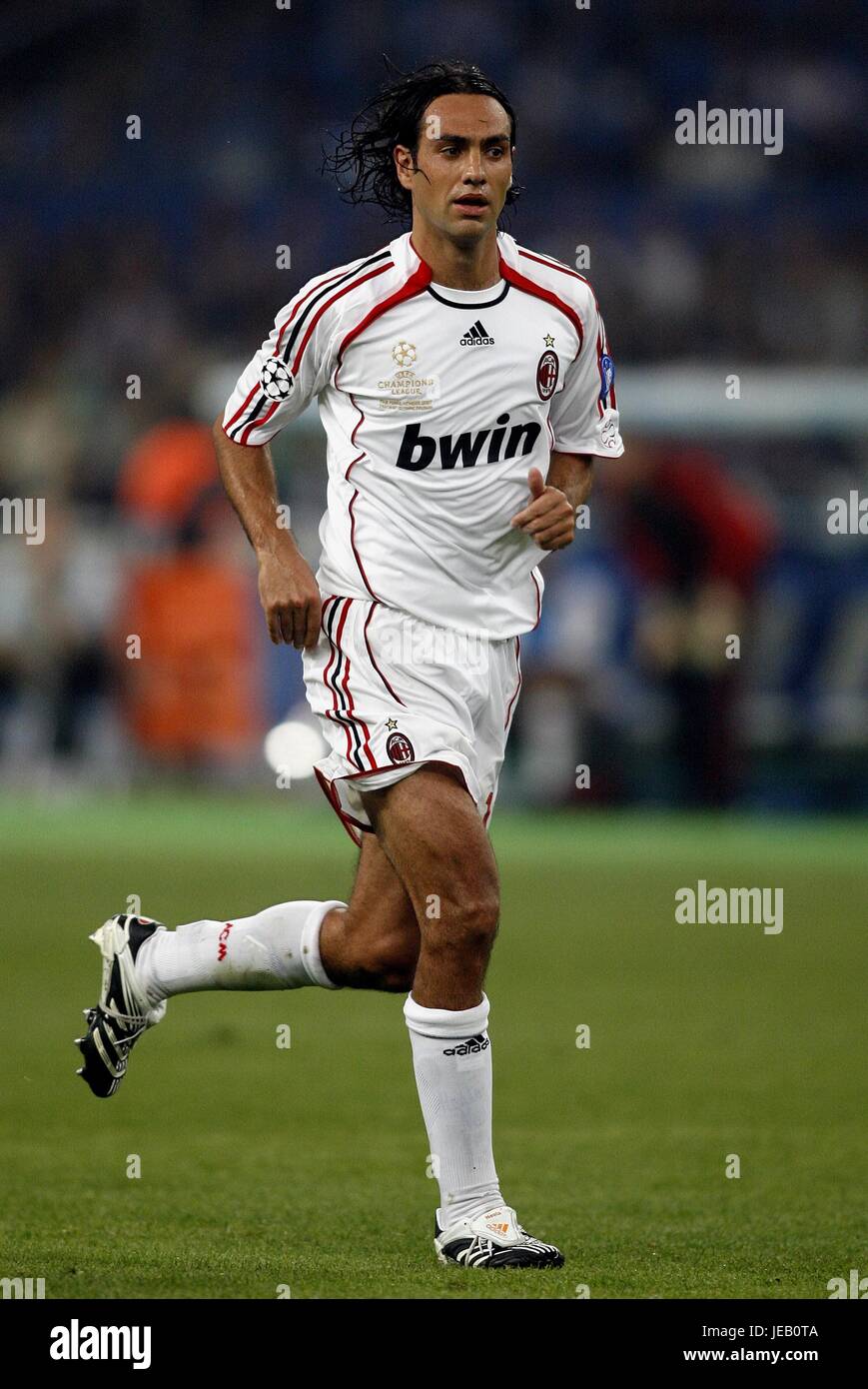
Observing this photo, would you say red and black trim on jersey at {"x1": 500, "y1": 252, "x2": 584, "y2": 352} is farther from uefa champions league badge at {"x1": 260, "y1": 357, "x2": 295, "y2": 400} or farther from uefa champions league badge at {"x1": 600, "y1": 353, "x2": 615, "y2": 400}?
uefa champions league badge at {"x1": 260, "y1": 357, "x2": 295, "y2": 400}

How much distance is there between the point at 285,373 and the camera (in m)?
5.54

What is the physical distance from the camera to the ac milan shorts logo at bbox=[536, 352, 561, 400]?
5602 mm

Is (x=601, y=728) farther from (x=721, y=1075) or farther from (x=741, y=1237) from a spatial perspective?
(x=741, y=1237)

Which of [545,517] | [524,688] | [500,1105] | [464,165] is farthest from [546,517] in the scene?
[524,688]

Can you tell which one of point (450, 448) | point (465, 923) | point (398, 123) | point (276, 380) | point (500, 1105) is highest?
point (398, 123)

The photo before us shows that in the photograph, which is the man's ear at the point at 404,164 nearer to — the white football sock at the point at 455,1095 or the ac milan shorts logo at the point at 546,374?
the ac milan shorts logo at the point at 546,374

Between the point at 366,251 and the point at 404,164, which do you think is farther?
the point at 366,251

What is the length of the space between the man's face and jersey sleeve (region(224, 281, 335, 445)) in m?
0.37

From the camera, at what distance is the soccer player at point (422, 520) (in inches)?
207

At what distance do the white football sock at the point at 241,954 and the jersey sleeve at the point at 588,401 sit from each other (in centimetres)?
134

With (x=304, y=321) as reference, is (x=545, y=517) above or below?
below

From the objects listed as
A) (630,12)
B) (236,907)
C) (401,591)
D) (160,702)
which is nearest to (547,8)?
(630,12)

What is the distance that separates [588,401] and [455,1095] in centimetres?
183

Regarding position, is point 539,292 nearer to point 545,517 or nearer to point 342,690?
point 545,517
